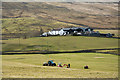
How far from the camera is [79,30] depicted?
6944 inches

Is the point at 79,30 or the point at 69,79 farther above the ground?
the point at 79,30

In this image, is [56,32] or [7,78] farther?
[56,32]

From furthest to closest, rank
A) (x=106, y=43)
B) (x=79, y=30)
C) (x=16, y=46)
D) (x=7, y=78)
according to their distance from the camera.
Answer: (x=79, y=30)
(x=106, y=43)
(x=16, y=46)
(x=7, y=78)

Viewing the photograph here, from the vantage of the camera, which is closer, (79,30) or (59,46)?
(59,46)

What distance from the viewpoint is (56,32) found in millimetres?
179375

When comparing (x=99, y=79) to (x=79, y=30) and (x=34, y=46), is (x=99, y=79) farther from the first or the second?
(x=79, y=30)

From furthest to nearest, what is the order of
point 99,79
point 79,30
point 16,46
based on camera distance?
point 79,30 → point 16,46 → point 99,79

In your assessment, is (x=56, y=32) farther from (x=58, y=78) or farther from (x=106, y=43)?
(x=58, y=78)

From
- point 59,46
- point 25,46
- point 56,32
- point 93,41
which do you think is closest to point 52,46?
point 59,46

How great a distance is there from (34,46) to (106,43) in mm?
39315

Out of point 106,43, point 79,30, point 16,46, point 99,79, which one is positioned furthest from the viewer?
point 79,30

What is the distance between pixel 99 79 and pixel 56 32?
492 ft

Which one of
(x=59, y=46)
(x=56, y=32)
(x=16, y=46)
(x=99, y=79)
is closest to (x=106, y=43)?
(x=59, y=46)

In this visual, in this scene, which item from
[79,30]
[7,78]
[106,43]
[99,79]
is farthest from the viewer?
[79,30]
